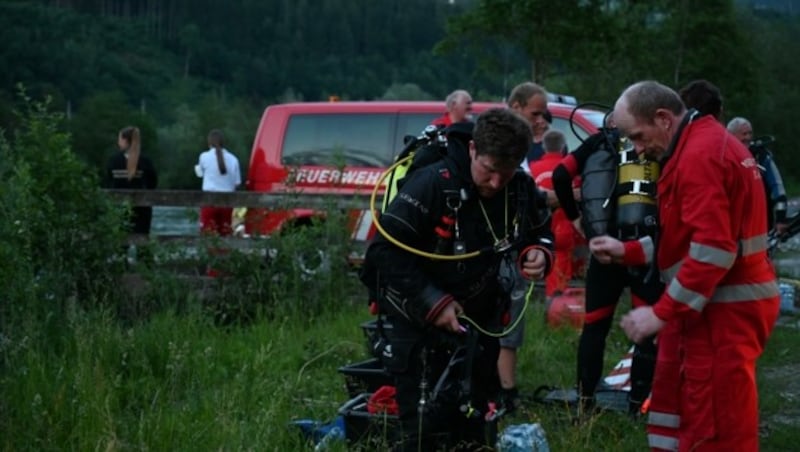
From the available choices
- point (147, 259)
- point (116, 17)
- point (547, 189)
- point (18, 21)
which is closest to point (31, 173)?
point (147, 259)

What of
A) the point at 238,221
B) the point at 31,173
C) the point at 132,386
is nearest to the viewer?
the point at 132,386

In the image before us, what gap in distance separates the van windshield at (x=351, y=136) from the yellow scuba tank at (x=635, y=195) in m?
8.02

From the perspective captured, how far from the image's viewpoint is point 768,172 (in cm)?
1068

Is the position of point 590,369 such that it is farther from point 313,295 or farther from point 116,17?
point 116,17

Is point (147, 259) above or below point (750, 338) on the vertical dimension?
below

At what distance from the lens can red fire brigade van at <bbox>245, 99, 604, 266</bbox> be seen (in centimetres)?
1411

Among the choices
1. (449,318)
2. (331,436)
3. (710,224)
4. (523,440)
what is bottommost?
(331,436)

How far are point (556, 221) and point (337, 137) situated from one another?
663 centimetres

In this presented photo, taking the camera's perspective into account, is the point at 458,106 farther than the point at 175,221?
No

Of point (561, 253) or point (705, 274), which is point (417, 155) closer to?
point (705, 274)

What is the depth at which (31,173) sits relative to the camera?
9.47 m

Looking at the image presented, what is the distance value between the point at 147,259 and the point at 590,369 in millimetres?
4757

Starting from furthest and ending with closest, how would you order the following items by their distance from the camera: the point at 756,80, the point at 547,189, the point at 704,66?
the point at 756,80, the point at 704,66, the point at 547,189

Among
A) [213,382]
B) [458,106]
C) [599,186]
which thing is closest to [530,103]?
[458,106]
